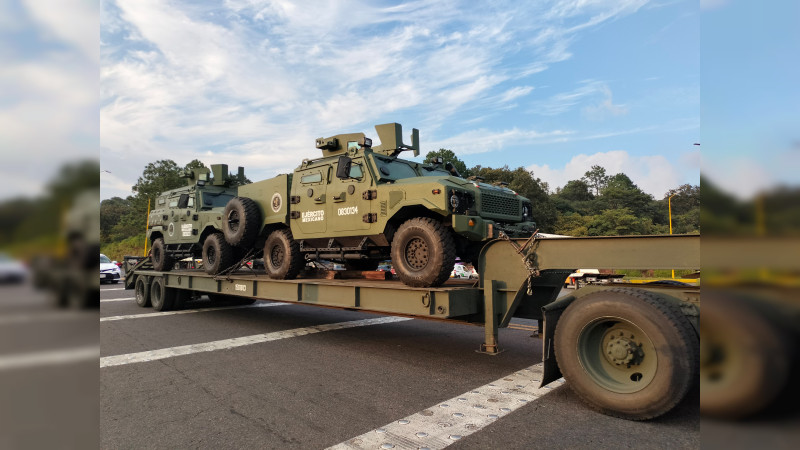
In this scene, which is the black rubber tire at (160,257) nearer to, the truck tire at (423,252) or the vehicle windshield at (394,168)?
the vehicle windshield at (394,168)

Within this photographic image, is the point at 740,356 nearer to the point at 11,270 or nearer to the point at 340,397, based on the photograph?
the point at 11,270

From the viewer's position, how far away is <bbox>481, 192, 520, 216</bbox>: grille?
6683mm

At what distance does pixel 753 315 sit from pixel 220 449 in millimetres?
4006

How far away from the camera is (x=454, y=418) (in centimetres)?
435

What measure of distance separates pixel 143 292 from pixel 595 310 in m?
12.0

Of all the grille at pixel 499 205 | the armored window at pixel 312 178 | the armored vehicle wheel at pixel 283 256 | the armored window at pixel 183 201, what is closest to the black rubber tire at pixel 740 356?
the grille at pixel 499 205

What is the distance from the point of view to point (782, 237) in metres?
0.57

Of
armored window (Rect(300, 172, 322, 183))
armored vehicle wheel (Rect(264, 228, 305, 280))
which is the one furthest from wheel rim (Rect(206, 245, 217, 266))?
armored window (Rect(300, 172, 322, 183))

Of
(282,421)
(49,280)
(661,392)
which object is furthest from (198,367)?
(49,280)

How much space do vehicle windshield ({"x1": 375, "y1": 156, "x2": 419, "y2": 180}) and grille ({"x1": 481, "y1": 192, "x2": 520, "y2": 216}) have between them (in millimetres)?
1559

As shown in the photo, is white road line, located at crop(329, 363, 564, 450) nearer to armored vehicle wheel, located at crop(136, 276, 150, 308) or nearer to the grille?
the grille

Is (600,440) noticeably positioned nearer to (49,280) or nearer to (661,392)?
(661,392)

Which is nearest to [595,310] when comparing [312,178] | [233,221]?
[312,178]

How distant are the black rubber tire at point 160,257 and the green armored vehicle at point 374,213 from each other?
14.5ft
